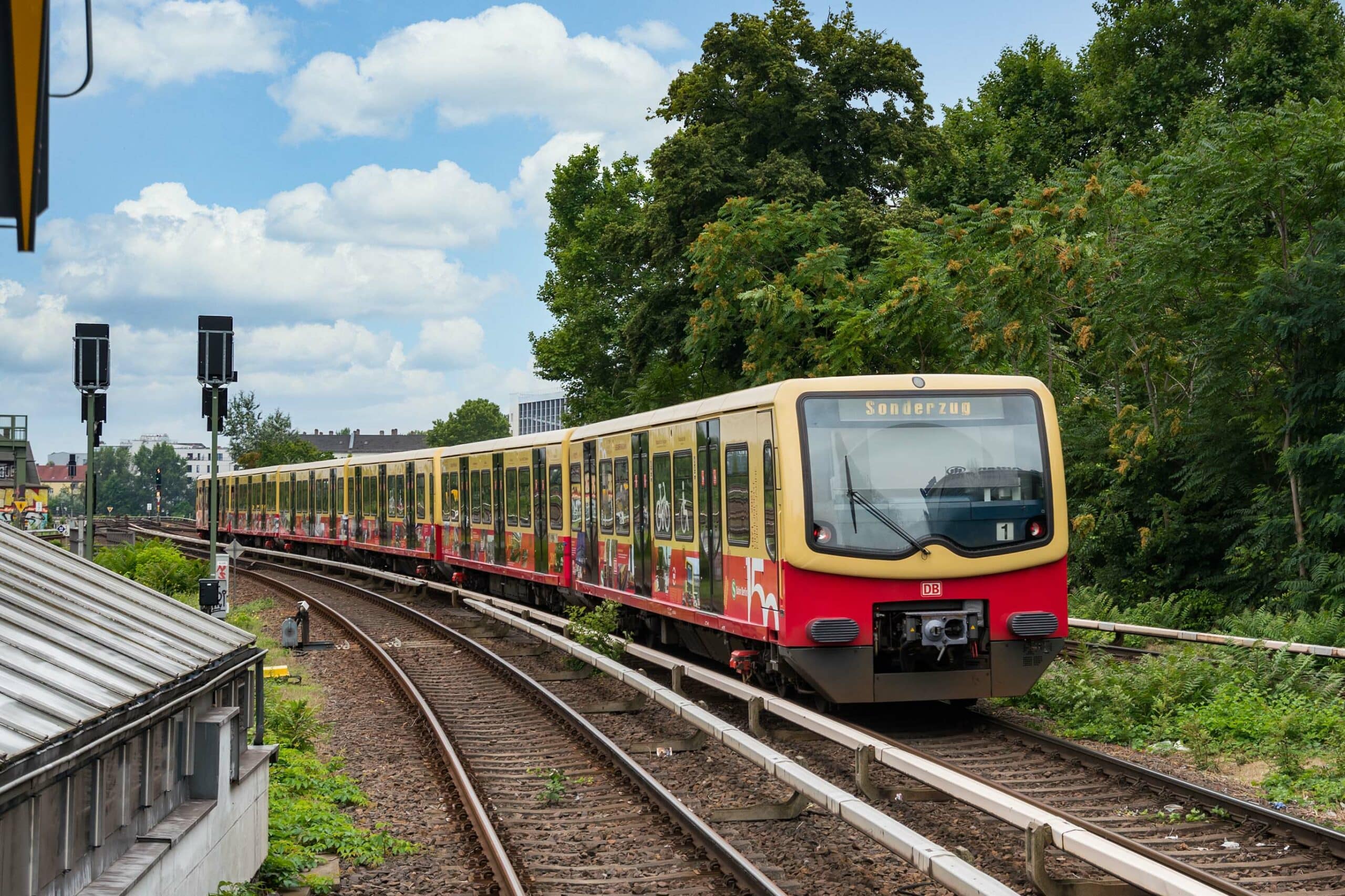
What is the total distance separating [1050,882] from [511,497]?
19364mm

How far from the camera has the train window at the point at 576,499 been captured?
2091 centimetres

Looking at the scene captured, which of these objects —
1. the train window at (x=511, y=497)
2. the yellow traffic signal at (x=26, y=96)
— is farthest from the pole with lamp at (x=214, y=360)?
the yellow traffic signal at (x=26, y=96)

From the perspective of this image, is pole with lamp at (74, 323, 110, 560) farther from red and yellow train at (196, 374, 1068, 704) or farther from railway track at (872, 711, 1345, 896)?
railway track at (872, 711, 1345, 896)

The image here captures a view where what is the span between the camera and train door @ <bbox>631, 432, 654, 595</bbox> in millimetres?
16812

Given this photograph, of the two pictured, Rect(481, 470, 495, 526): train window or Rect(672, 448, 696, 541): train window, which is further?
Rect(481, 470, 495, 526): train window

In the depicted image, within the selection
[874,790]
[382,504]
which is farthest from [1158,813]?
[382,504]

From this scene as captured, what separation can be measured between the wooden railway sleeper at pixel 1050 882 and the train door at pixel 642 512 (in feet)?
32.0

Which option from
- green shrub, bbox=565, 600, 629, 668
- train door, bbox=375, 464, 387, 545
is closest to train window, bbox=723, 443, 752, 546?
green shrub, bbox=565, 600, 629, 668

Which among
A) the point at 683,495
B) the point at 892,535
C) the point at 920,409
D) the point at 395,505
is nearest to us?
the point at 892,535

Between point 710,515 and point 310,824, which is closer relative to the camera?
point 310,824

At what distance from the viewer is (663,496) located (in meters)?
16.1

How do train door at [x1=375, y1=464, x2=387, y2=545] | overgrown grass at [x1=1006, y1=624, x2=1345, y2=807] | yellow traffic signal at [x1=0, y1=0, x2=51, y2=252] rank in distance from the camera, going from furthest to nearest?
train door at [x1=375, y1=464, x2=387, y2=545], overgrown grass at [x1=1006, y1=624, x2=1345, y2=807], yellow traffic signal at [x1=0, y1=0, x2=51, y2=252]

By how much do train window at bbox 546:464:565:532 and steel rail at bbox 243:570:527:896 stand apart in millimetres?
3352

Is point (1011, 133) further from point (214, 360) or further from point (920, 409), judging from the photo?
point (920, 409)
